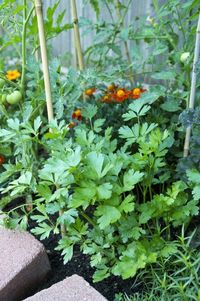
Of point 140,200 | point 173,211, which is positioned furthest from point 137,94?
point 173,211

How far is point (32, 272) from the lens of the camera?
1.38 m

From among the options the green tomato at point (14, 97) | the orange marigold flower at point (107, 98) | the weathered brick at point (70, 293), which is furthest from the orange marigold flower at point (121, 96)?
the weathered brick at point (70, 293)

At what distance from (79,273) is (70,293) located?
19 centimetres

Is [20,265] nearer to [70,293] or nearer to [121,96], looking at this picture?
[70,293]

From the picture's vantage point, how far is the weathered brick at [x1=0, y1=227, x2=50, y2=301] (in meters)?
1.31

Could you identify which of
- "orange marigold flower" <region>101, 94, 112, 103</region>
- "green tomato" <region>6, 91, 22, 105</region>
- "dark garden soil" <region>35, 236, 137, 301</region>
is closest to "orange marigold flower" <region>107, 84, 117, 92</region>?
"orange marigold flower" <region>101, 94, 112, 103</region>

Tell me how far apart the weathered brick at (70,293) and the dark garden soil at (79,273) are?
4.7 inches

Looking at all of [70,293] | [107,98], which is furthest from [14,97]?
[70,293]

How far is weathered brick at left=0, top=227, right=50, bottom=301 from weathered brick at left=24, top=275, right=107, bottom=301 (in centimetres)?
12

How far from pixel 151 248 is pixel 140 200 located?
395 mm

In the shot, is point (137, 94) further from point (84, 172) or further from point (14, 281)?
point (14, 281)

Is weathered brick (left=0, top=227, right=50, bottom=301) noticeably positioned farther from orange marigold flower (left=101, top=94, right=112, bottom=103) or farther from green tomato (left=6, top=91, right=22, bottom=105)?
orange marigold flower (left=101, top=94, right=112, bottom=103)

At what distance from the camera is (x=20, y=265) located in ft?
4.39

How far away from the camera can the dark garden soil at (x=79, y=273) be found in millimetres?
1339
